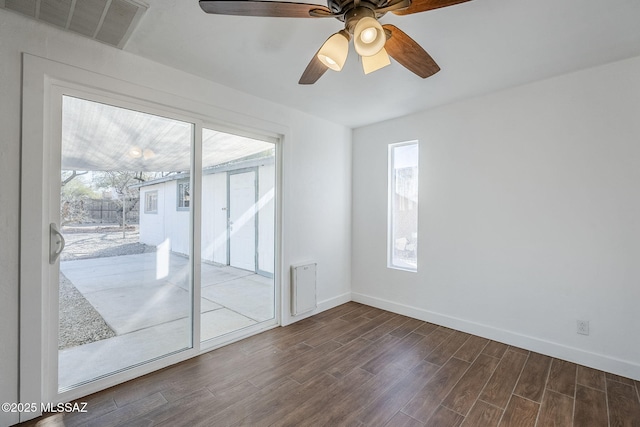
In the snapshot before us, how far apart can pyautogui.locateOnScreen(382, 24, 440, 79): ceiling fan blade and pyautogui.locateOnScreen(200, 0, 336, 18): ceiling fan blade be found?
1.16 feet

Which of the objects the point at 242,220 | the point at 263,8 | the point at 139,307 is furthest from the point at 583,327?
the point at 139,307

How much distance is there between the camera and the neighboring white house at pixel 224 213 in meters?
2.53

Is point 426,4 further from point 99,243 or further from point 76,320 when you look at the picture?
point 76,320

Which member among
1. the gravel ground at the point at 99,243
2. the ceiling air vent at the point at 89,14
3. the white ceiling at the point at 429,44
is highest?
the white ceiling at the point at 429,44

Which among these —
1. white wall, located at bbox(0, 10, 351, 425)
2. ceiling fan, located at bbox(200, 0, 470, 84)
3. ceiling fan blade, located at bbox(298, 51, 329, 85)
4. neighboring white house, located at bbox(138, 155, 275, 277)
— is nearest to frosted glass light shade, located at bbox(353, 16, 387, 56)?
ceiling fan, located at bbox(200, 0, 470, 84)

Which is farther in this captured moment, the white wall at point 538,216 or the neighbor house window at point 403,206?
the neighbor house window at point 403,206

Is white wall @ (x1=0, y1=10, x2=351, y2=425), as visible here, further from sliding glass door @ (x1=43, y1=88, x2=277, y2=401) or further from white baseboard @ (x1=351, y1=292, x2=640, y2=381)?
white baseboard @ (x1=351, y1=292, x2=640, y2=381)

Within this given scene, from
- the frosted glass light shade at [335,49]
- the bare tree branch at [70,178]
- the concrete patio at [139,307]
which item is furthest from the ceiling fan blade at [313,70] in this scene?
the concrete patio at [139,307]

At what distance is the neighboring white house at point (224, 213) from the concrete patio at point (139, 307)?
0.59 ft

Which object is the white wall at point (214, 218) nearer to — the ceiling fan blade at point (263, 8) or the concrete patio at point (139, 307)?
the concrete patio at point (139, 307)

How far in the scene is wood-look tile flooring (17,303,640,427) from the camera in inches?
73.4

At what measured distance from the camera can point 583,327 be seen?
2506 millimetres

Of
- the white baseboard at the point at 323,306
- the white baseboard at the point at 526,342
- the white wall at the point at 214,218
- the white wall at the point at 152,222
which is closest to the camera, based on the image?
the white baseboard at the point at 526,342

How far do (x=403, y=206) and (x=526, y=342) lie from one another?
1.89 m
